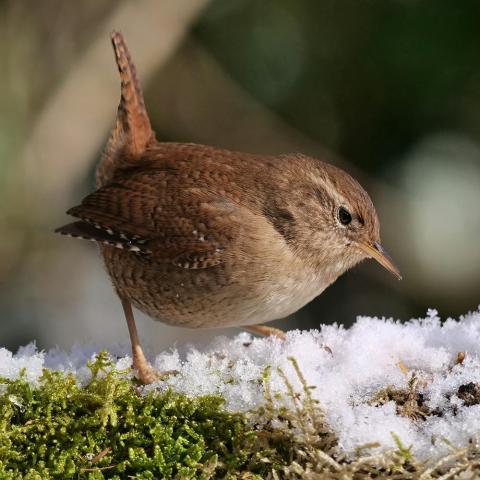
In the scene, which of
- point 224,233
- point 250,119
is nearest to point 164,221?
point 224,233

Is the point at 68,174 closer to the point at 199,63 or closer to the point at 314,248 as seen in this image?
the point at 199,63

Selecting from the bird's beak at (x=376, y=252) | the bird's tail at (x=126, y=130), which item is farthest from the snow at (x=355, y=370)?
Result: the bird's tail at (x=126, y=130)

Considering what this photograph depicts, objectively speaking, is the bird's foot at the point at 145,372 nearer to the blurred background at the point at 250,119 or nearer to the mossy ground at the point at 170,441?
the mossy ground at the point at 170,441

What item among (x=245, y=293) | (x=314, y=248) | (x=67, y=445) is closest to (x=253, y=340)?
(x=245, y=293)

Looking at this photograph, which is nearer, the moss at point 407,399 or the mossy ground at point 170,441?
the mossy ground at point 170,441

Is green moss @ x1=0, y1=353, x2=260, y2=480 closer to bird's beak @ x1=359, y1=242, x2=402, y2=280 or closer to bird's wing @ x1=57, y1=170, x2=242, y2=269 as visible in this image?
bird's wing @ x1=57, y1=170, x2=242, y2=269

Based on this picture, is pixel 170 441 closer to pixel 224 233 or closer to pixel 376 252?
pixel 224 233
